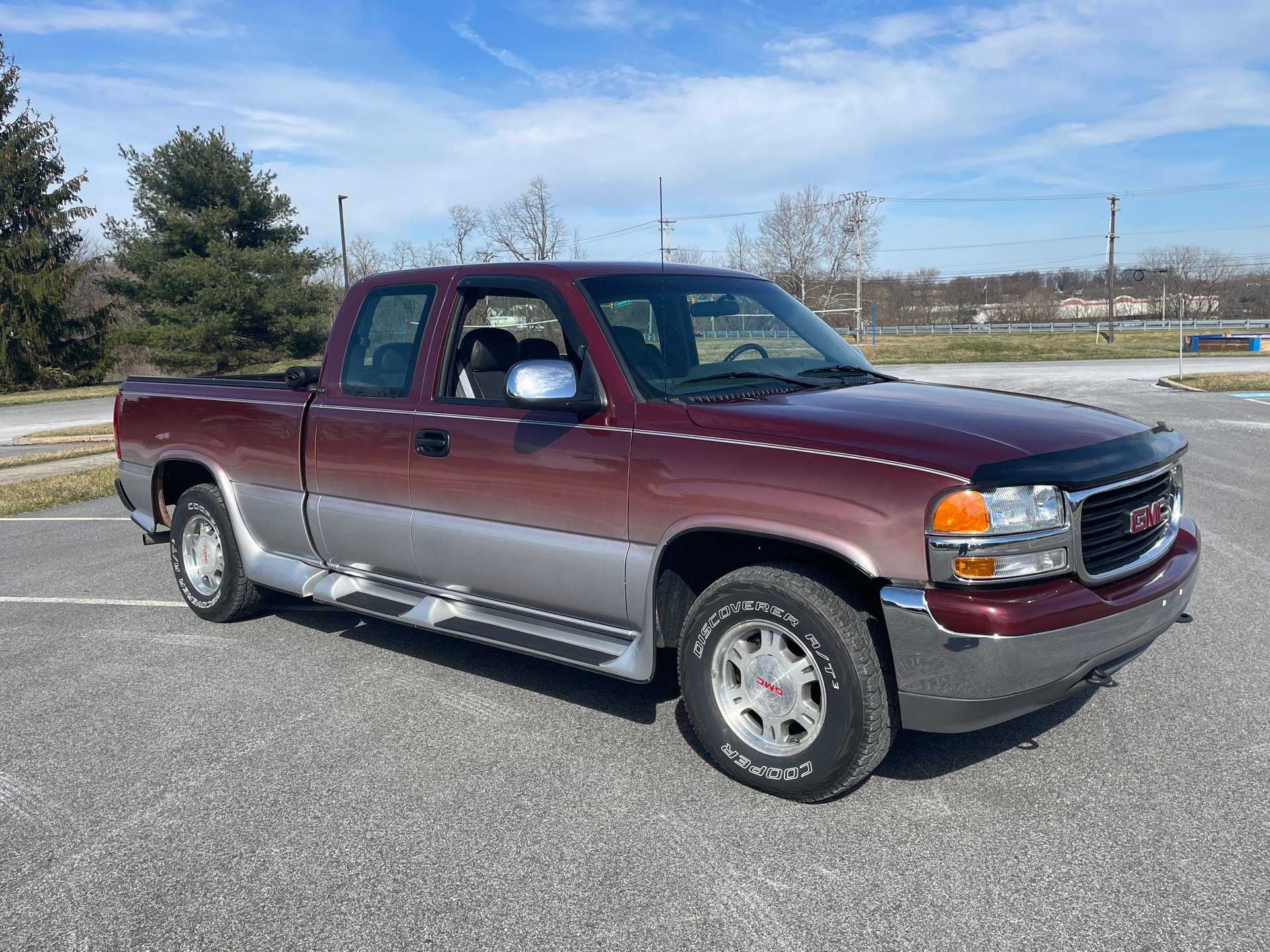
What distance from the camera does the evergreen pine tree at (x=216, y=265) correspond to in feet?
117

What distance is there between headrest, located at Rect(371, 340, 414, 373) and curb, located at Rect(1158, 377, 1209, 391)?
21594 millimetres

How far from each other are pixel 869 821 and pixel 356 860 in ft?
5.64

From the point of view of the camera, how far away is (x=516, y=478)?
4.15 metres

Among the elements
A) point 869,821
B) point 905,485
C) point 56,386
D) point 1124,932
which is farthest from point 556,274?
point 56,386

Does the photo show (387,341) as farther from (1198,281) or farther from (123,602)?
(1198,281)

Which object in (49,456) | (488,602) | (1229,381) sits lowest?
(49,456)

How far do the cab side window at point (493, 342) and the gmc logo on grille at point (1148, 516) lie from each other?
2.45 metres

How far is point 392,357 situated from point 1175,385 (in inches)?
922

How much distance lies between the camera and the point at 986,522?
3076mm

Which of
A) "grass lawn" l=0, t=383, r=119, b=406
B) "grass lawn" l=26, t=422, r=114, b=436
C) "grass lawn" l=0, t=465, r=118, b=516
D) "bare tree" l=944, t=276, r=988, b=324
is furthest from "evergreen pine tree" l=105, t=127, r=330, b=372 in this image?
"bare tree" l=944, t=276, r=988, b=324

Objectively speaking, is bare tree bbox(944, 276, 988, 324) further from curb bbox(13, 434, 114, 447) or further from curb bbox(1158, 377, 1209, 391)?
curb bbox(13, 434, 114, 447)

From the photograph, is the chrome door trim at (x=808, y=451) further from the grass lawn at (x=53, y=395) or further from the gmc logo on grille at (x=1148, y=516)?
the grass lawn at (x=53, y=395)

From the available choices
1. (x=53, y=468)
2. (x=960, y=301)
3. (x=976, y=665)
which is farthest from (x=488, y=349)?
Answer: (x=960, y=301)

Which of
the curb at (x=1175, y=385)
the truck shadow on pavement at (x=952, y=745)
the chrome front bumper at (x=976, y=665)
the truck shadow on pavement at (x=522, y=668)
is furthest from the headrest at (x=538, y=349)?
the curb at (x=1175, y=385)
